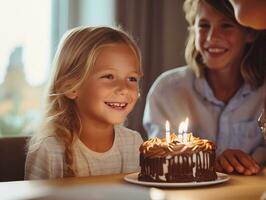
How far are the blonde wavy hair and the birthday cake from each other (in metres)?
1.04

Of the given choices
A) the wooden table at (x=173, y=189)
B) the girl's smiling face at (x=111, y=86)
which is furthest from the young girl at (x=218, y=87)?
the wooden table at (x=173, y=189)

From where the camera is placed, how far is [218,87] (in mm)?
2258

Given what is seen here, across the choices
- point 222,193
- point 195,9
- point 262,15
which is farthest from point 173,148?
point 195,9

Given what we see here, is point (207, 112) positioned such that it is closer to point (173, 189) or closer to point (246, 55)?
point (246, 55)

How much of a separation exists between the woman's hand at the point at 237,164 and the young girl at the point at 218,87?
0.63 m

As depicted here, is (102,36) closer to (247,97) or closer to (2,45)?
(247,97)

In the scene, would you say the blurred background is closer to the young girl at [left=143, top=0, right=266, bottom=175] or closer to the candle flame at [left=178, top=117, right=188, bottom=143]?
the young girl at [left=143, top=0, right=266, bottom=175]

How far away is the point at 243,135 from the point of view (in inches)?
85.2

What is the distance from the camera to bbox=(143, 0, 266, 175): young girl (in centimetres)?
216

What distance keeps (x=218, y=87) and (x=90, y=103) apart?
2.51 ft

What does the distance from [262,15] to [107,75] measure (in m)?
0.74

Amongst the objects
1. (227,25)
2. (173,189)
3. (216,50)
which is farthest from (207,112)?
(173,189)

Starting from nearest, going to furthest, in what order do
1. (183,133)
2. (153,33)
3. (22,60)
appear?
(183,133), (22,60), (153,33)

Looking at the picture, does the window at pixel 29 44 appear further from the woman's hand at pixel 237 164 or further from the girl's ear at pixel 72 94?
the woman's hand at pixel 237 164
